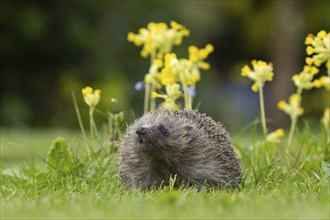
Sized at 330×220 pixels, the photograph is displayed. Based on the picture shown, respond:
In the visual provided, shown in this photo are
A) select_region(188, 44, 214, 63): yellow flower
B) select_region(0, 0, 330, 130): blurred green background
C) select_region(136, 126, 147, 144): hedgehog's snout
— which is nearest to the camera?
select_region(136, 126, 147, 144): hedgehog's snout

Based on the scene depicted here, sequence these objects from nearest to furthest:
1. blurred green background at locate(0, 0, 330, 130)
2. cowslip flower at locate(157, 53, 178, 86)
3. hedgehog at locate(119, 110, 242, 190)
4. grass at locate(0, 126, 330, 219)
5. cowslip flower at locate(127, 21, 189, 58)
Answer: grass at locate(0, 126, 330, 219) < hedgehog at locate(119, 110, 242, 190) < cowslip flower at locate(157, 53, 178, 86) < cowslip flower at locate(127, 21, 189, 58) < blurred green background at locate(0, 0, 330, 130)

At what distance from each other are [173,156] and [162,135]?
166 mm

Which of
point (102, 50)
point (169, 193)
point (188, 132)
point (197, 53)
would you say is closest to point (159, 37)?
point (197, 53)

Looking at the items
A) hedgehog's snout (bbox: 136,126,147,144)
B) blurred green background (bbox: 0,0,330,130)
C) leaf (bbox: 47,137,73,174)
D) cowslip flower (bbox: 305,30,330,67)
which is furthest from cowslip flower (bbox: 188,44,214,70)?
blurred green background (bbox: 0,0,330,130)

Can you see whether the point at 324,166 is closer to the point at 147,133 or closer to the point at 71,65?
the point at 147,133

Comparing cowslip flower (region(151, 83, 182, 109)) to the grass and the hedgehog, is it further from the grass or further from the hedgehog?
the hedgehog

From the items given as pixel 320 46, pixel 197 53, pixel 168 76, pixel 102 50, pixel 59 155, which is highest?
pixel 102 50

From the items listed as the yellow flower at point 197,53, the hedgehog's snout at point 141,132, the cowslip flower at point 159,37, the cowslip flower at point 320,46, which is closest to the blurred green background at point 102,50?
the cowslip flower at point 159,37

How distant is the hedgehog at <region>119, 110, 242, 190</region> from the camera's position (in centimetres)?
548

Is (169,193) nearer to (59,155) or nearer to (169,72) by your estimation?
(59,155)

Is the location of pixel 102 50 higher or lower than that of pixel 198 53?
higher

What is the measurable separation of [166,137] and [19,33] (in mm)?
15096

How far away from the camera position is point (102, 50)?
20891 millimetres

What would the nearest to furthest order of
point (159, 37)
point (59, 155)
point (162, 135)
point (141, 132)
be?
point (141, 132) < point (162, 135) < point (59, 155) < point (159, 37)
